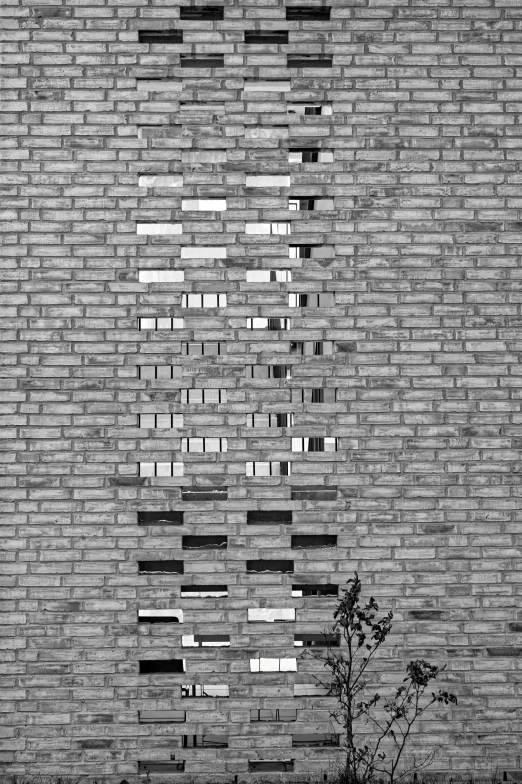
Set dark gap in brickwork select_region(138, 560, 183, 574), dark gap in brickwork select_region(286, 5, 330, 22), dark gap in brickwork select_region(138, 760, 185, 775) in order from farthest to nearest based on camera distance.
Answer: dark gap in brickwork select_region(286, 5, 330, 22) < dark gap in brickwork select_region(138, 560, 183, 574) < dark gap in brickwork select_region(138, 760, 185, 775)

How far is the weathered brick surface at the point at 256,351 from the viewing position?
164 inches

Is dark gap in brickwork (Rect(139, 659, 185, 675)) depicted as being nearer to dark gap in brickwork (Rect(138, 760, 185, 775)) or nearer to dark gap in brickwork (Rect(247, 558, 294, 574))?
A: dark gap in brickwork (Rect(138, 760, 185, 775))

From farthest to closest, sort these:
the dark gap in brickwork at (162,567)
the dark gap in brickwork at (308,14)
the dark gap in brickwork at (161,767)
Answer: the dark gap in brickwork at (308,14) < the dark gap in brickwork at (162,567) < the dark gap in brickwork at (161,767)

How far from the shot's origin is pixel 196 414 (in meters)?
4.25

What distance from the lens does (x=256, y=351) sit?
4.27 metres

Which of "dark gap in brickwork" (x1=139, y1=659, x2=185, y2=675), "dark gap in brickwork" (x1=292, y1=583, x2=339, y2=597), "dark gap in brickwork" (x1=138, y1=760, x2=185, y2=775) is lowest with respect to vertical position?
"dark gap in brickwork" (x1=138, y1=760, x2=185, y2=775)

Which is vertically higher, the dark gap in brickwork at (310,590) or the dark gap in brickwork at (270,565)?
the dark gap in brickwork at (270,565)

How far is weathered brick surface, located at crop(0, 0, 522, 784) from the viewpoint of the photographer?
4.18m

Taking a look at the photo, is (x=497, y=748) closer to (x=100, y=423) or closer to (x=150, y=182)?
(x=100, y=423)

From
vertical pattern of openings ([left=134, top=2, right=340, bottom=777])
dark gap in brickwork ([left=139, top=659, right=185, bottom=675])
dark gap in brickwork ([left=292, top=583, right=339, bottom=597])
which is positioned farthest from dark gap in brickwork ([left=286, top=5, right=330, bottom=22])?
dark gap in brickwork ([left=139, top=659, right=185, bottom=675])

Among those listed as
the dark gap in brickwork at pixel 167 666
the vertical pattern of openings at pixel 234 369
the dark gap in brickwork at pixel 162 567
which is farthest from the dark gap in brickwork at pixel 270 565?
the dark gap in brickwork at pixel 167 666

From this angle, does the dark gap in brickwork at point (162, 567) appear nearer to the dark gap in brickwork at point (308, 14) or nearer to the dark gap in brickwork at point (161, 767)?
the dark gap in brickwork at point (161, 767)

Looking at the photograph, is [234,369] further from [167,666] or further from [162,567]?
[167,666]

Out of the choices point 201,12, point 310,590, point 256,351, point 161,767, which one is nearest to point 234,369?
point 256,351
